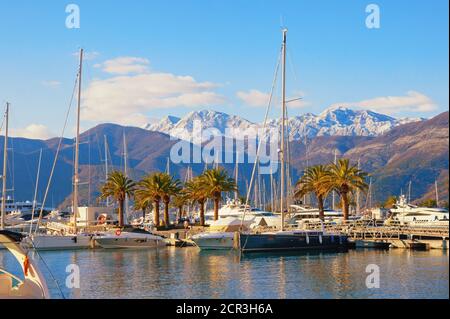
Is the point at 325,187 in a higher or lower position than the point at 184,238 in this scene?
higher

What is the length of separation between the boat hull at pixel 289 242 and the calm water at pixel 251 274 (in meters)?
1.87

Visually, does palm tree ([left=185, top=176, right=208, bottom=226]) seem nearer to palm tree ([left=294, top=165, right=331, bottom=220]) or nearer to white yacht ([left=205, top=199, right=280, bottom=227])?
white yacht ([left=205, top=199, right=280, bottom=227])

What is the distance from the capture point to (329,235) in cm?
6812

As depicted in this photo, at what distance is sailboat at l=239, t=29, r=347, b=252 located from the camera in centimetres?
6306

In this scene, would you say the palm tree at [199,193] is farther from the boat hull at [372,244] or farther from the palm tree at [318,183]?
the boat hull at [372,244]

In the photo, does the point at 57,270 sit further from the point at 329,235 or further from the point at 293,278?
the point at 329,235

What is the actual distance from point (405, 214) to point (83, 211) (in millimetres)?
50149

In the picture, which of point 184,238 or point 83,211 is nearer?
point 184,238

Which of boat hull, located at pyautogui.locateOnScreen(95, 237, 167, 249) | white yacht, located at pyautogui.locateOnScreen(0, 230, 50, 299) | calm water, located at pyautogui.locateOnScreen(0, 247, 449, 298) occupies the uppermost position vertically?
white yacht, located at pyautogui.locateOnScreen(0, 230, 50, 299)

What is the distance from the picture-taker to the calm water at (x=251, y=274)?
3747cm

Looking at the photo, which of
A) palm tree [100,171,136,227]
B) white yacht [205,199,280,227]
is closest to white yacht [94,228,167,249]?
white yacht [205,199,280,227]

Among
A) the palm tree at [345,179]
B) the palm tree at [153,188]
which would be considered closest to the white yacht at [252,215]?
the palm tree at [153,188]

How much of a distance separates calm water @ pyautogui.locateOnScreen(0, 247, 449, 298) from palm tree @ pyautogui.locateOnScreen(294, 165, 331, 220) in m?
16.7
